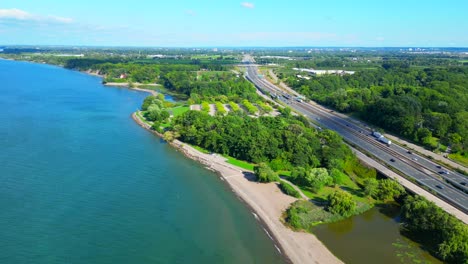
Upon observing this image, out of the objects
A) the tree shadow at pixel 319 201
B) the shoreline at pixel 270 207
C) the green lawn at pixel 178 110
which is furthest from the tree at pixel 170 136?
the tree shadow at pixel 319 201

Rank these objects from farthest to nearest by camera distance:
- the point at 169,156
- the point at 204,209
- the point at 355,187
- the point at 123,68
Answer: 1. the point at 123,68
2. the point at 169,156
3. the point at 355,187
4. the point at 204,209

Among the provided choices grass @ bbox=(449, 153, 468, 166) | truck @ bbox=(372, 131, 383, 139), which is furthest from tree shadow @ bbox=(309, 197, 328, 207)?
truck @ bbox=(372, 131, 383, 139)

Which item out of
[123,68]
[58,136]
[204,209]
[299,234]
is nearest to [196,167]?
[204,209]

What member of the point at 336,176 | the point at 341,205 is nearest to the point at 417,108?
the point at 336,176

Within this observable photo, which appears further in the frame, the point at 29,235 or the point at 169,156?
the point at 169,156

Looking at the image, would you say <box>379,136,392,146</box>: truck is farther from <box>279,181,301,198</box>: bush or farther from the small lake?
<box>279,181,301,198</box>: bush

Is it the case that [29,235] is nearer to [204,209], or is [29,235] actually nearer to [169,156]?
[204,209]

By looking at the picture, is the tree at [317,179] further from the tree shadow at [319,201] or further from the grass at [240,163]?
the grass at [240,163]
